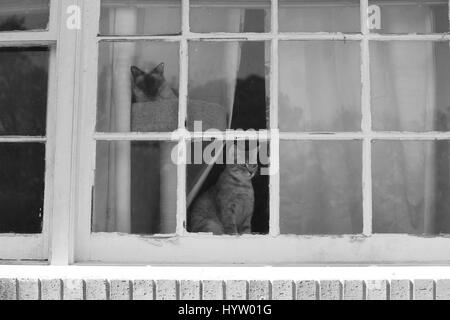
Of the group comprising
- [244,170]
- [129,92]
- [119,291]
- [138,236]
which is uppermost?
[129,92]

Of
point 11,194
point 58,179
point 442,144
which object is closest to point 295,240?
point 442,144

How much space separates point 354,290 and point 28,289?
49.2 inches

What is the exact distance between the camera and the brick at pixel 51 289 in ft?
9.72

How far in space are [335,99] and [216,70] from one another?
528 millimetres

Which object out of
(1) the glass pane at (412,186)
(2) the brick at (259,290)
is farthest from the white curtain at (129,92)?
(1) the glass pane at (412,186)

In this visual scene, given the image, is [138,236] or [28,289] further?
[138,236]

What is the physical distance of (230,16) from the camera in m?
3.34

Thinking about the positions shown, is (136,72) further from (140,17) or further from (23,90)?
(23,90)

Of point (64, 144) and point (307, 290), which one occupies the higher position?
point (64, 144)

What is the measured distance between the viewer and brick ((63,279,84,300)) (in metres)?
2.96

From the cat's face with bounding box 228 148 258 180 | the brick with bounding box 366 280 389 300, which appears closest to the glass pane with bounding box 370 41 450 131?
the cat's face with bounding box 228 148 258 180

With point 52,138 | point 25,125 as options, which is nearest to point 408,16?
point 52,138

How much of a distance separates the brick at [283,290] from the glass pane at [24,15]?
1.47m

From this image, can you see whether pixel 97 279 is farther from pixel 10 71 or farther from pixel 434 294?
pixel 434 294
